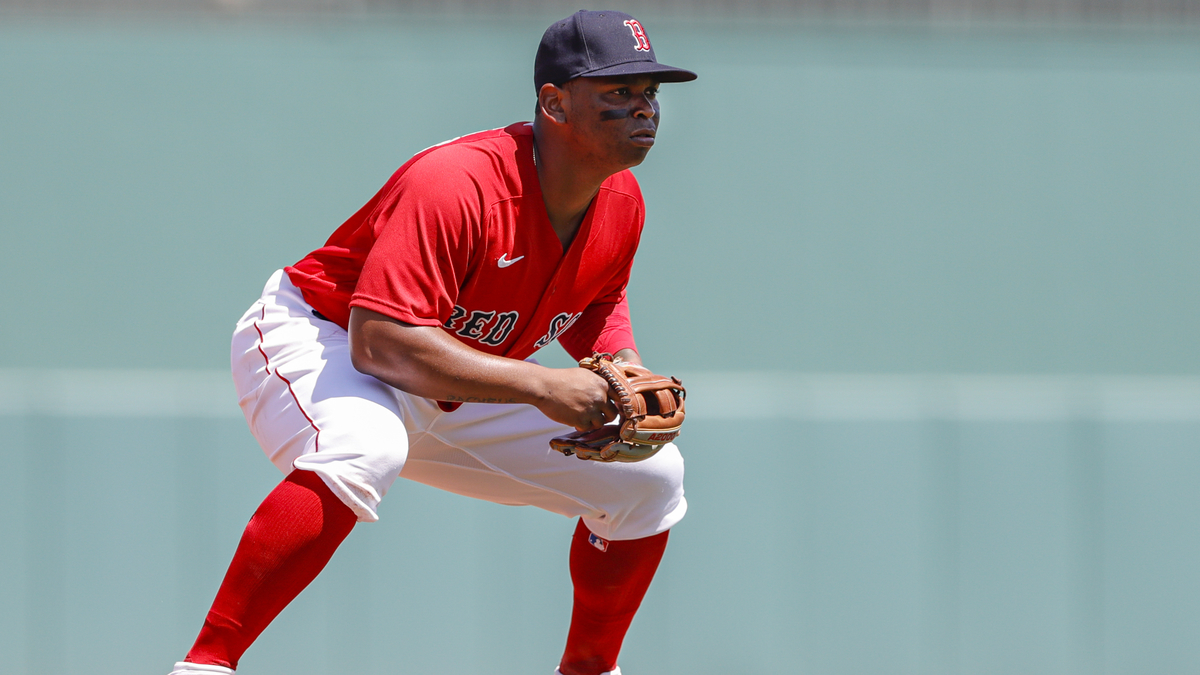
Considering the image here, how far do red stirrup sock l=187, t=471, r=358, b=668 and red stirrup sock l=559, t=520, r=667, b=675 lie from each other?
0.82m

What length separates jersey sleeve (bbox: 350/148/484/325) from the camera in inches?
84.0

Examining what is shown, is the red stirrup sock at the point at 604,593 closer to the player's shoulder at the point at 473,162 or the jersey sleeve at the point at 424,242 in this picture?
the jersey sleeve at the point at 424,242

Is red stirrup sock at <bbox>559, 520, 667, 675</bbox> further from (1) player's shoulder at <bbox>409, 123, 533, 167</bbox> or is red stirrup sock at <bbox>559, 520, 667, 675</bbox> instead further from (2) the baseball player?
(1) player's shoulder at <bbox>409, 123, 533, 167</bbox>

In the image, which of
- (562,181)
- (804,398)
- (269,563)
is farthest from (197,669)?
(804,398)

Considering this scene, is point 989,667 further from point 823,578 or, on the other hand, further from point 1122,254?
point 1122,254

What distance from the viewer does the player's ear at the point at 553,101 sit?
2.44 m

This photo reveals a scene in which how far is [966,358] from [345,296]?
11.3 feet

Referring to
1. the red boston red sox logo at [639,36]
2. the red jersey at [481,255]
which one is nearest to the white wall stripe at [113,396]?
the red jersey at [481,255]

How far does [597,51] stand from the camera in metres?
2.37

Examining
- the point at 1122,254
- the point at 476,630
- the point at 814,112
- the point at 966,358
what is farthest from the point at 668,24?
the point at 476,630

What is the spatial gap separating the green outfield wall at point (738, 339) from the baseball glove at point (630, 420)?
2256mm

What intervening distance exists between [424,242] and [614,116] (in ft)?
1.68

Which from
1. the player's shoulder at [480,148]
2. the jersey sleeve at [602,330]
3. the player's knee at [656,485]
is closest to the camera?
the player's shoulder at [480,148]

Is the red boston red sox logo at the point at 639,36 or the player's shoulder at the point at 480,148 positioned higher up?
the red boston red sox logo at the point at 639,36
